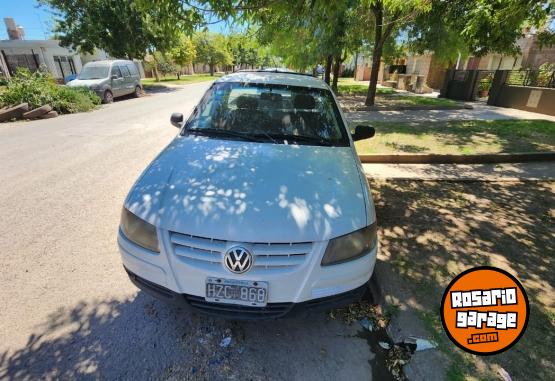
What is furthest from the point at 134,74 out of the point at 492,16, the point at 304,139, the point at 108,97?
the point at 304,139

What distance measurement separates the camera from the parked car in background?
578 inches

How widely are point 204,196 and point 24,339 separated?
1679 millimetres

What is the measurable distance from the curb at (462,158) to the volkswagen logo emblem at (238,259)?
4.88 m

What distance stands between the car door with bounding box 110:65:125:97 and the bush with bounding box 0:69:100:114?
3.13 m

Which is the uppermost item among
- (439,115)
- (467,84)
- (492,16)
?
(492,16)

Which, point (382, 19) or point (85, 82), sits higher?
point (382, 19)

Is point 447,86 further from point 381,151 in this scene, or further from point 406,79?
point 381,151

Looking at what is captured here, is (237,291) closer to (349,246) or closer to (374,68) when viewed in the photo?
(349,246)

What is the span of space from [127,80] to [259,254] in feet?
59.7

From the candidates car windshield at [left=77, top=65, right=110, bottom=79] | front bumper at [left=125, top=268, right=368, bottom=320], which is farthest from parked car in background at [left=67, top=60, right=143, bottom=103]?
front bumper at [left=125, top=268, right=368, bottom=320]

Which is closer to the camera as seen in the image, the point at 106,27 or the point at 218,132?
the point at 218,132

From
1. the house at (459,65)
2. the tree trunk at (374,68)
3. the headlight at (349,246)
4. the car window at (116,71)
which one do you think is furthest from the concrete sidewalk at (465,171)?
the car window at (116,71)

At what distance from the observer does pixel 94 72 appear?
50.6 feet

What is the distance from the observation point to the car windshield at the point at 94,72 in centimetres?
1527
